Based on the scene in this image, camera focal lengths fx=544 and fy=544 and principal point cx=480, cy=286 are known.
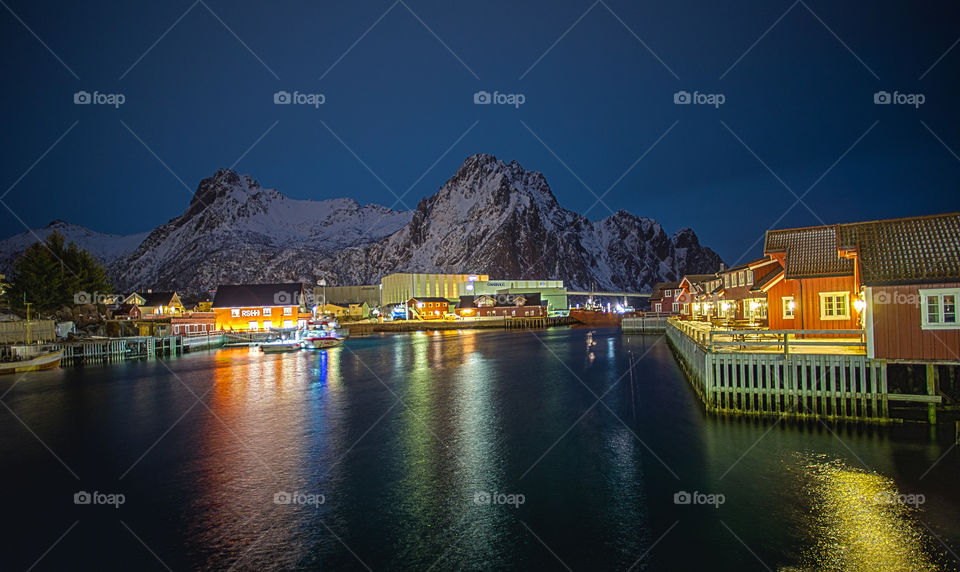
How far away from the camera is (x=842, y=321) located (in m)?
27.7

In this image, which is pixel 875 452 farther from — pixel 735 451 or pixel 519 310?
pixel 519 310

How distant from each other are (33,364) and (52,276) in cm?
1903

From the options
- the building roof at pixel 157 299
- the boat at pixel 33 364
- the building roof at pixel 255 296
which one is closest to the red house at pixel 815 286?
the boat at pixel 33 364

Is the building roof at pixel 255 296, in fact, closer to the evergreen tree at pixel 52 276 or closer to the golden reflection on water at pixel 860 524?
the evergreen tree at pixel 52 276

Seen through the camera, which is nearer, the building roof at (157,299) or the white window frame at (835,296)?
the white window frame at (835,296)

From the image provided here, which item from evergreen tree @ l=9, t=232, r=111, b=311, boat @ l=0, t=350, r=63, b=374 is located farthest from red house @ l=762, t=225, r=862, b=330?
evergreen tree @ l=9, t=232, r=111, b=311

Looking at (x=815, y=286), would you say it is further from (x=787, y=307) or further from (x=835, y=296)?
(x=787, y=307)

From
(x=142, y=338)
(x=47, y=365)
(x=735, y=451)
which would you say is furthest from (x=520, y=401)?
(x=142, y=338)

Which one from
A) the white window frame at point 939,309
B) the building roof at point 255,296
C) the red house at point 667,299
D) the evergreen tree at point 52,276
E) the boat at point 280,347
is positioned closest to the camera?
the white window frame at point 939,309

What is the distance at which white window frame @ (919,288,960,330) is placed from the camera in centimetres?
1869

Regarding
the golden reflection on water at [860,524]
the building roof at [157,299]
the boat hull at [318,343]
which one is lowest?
A: the boat hull at [318,343]

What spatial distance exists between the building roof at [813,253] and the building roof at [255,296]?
3299 inches

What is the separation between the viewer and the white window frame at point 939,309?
18688mm

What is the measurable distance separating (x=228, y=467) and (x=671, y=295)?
9843 centimetres
